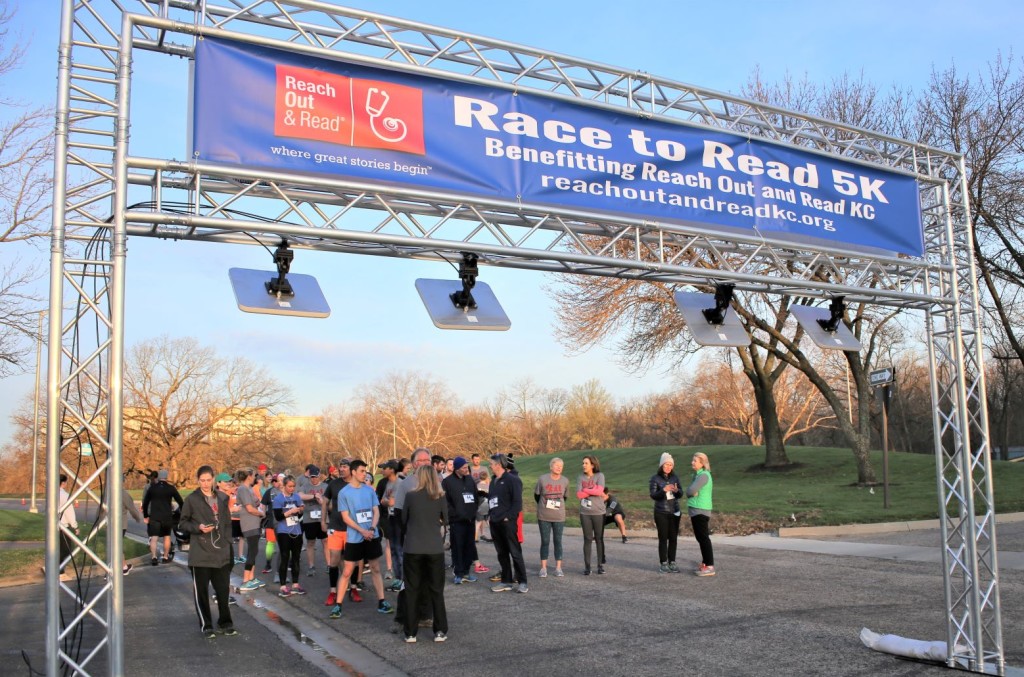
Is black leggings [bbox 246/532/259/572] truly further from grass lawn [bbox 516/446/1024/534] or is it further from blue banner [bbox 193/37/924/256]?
grass lawn [bbox 516/446/1024/534]

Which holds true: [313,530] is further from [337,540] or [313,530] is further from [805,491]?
[805,491]

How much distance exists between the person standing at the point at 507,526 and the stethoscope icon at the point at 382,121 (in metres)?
5.64

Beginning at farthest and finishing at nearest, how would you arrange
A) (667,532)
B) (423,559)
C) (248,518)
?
1. (667,532)
2. (248,518)
3. (423,559)

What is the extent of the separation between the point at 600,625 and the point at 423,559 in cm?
203

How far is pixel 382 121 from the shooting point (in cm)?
718

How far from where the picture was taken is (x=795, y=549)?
15.1 metres

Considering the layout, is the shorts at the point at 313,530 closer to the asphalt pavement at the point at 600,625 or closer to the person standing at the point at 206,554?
the asphalt pavement at the point at 600,625

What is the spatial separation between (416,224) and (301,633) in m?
4.64

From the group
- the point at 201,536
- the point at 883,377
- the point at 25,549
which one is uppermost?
the point at 883,377

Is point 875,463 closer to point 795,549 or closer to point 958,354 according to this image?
point 795,549

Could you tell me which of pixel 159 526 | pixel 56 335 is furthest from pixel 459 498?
pixel 159 526

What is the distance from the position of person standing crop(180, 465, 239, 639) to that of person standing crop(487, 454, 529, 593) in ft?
12.2

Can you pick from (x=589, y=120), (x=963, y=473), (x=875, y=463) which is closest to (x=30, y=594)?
(x=589, y=120)

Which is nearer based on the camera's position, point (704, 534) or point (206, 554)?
point (206, 554)
